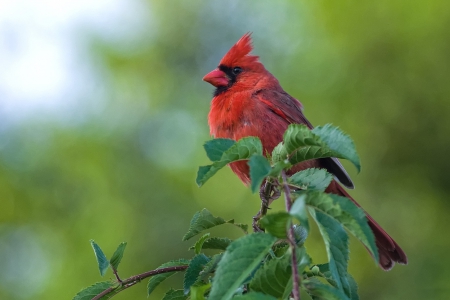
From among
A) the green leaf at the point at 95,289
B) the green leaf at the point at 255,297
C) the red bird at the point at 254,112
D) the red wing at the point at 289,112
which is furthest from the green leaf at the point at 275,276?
the red wing at the point at 289,112

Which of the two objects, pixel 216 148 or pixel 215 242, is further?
pixel 215 242

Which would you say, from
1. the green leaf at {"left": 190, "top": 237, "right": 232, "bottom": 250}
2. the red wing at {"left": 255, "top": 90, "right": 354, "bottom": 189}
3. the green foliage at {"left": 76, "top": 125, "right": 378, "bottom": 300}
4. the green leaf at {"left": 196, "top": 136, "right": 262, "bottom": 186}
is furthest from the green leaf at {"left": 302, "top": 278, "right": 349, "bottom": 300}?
the red wing at {"left": 255, "top": 90, "right": 354, "bottom": 189}

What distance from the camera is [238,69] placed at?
2986 millimetres

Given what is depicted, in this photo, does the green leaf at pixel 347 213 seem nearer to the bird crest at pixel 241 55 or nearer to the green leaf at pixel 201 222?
the green leaf at pixel 201 222

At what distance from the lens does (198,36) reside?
6949 mm

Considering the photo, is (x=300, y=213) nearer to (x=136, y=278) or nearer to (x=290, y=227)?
(x=290, y=227)

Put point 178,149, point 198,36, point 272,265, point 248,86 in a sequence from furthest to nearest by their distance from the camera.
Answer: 1. point 198,36
2. point 178,149
3. point 248,86
4. point 272,265

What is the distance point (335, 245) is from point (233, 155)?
9.3 inches

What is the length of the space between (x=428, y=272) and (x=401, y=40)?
7.17 feet

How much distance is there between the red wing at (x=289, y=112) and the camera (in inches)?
104

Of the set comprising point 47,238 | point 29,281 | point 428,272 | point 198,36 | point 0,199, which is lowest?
point 428,272

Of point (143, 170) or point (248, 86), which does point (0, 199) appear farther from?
point (248, 86)

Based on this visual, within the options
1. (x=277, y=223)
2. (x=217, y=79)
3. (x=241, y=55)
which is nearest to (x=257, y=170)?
(x=277, y=223)

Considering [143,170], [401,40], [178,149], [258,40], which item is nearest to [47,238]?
[143,170]
